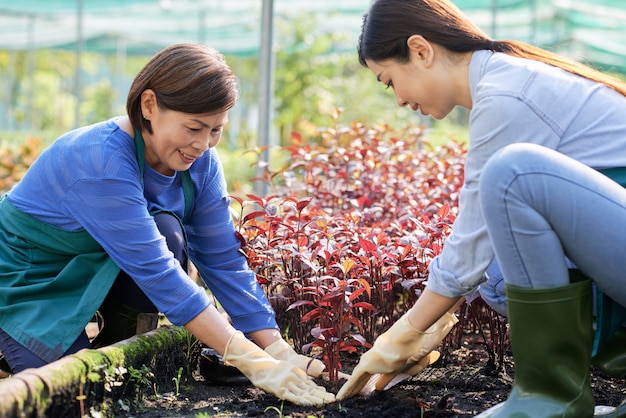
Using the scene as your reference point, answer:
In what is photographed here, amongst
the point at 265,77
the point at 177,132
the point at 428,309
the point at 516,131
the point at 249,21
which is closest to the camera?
the point at 516,131

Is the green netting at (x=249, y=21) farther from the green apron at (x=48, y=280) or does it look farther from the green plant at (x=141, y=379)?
the green plant at (x=141, y=379)

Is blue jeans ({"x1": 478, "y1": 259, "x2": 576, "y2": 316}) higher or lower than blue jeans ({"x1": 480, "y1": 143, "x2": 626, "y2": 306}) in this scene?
lower

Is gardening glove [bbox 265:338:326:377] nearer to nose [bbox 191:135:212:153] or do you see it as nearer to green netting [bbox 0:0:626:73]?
nose [bbox 191:135:212:153]

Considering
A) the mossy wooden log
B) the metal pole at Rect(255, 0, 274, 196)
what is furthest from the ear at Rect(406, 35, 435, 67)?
the metal pole at Rect(255, 0, 274, 196)

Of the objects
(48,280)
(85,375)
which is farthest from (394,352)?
(48,280)

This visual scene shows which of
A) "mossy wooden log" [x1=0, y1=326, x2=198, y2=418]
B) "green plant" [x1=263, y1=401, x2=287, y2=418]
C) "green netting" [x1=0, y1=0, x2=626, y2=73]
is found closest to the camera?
"mossy wooden log" [x1=0, y1=326, x2=198, y2=418]

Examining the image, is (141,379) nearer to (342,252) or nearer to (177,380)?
(177,380)

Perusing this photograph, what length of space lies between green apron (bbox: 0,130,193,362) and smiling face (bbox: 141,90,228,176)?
78 millimetres

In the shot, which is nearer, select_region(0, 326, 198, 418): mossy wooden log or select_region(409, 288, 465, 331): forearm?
select_region(0, 326, 198, 418): mossy wooden log

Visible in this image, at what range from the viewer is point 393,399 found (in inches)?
90.3

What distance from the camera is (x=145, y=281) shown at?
2234mm

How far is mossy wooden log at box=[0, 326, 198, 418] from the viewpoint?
1.76 m

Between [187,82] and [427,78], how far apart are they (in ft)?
2.27

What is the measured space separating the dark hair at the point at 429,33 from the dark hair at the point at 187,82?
0.45 m
